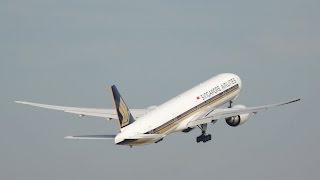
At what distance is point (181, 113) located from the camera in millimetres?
114812

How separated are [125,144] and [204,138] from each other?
16842mm

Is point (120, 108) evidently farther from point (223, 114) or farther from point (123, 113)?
point (223, 114)

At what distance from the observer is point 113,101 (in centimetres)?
10581


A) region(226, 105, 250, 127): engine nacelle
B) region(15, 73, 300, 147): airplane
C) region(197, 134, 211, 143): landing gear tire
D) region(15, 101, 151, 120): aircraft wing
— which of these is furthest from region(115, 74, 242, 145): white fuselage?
region(15, 101, 151, 120): aircraft wing

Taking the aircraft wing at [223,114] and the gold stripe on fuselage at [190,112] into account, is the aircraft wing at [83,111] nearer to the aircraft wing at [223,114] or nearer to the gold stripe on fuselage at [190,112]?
the gold stripe on fuselage at [190,112]

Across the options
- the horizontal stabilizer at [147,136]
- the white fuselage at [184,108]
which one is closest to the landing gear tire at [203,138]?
the white fuselage at [184,108]

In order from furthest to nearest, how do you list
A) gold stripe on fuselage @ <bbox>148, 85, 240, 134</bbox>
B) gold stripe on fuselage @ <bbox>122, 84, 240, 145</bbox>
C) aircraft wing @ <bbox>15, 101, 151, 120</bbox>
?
aircraft wing @ <bbox>15, 101, 151, 120</bbox> → gold stripe on fuselage @ <bbox>148, 85, 240, 134</bbox> → gold stripe on fuselage @ <bbox>122, 84, 240, 145</bbox>

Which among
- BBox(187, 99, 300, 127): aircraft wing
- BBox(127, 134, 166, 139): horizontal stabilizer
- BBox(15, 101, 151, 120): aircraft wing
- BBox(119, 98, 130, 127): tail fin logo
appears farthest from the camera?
BBox(15, 101, 151, 120): aircraft wing

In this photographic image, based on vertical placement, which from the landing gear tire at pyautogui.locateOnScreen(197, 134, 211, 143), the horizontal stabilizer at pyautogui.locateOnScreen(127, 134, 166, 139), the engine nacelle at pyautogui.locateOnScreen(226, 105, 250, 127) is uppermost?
the engine nacelle at pyautogui.locateOnScreen(226, 105, 250, 127)

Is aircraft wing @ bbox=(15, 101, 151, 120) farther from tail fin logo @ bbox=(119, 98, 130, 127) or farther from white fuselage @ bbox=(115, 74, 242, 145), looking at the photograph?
tail fin logo @ bbox=(119, 98, 130, 127)

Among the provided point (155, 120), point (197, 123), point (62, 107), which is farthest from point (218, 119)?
point (62, 107)

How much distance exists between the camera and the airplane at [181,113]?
348 feet

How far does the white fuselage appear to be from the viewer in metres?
107

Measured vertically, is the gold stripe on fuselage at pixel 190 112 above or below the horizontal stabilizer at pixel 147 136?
above
